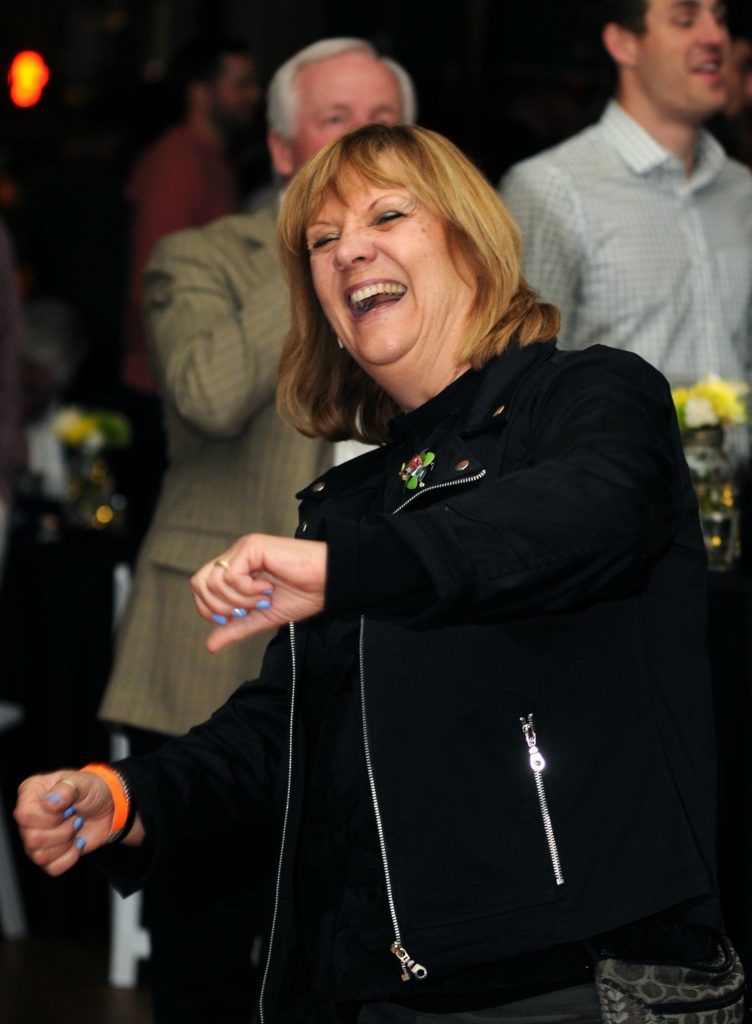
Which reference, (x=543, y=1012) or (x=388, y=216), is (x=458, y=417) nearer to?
(x=388, y=216)

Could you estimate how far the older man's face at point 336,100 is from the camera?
286 centimetres

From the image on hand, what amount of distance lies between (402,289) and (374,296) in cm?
4

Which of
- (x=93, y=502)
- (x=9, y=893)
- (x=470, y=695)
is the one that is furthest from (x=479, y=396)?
(x=93, y=502)

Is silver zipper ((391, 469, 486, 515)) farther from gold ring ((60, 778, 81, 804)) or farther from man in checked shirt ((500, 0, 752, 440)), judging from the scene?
man in checked shirt ((500, 0, 752, 440))

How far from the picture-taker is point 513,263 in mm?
1734

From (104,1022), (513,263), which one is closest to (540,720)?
(513,263)

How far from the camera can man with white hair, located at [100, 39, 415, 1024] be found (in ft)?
8.48

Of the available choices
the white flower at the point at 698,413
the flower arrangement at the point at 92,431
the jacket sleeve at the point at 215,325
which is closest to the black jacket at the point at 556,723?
the jacket sleeve at the point at 215,325

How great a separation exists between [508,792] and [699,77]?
6.74 ft

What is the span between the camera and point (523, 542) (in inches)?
51.2

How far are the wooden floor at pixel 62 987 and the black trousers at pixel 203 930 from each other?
802 millimetres

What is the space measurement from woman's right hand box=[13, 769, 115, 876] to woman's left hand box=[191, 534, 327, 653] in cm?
36

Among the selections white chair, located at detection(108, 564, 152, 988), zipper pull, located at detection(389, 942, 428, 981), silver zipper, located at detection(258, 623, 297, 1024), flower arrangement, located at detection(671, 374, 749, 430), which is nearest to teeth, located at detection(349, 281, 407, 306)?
silver zipper, located at detection(258, 623, 297, 1024)

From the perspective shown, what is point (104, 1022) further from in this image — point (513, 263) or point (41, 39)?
point (41, 39)
